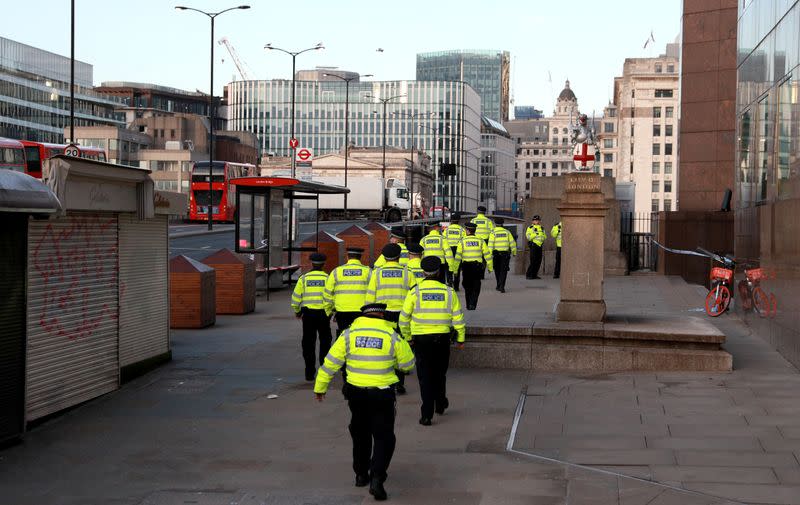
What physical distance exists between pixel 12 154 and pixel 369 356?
36.6 meters

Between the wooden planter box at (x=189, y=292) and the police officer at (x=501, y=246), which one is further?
the police officer at (x=501, y=246)

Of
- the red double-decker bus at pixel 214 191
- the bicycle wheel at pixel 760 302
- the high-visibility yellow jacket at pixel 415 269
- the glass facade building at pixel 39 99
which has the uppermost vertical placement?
the glass facade building at pixel 39 99

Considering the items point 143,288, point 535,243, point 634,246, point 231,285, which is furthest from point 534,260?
point 143,288

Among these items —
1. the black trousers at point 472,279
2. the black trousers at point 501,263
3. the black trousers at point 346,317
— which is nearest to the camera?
the black trousers at point 346,317

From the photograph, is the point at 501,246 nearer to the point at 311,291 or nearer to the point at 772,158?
the point at 772,158

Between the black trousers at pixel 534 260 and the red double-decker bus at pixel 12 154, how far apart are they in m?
21.2

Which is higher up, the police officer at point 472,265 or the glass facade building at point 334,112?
the glass facade building at point 334,112

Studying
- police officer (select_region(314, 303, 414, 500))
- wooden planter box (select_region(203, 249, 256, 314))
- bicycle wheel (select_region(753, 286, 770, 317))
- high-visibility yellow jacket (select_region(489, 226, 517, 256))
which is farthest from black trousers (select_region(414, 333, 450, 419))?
high-visibility yellow jacket (select_region(489, 226, 517, 256))

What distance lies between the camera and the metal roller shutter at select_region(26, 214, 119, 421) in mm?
11156

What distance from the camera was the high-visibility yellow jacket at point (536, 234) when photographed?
2939 centimetres

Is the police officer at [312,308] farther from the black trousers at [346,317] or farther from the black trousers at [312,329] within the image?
the black trousers at [346,317]

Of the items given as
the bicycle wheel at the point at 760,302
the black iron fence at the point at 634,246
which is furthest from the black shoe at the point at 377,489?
the black iron fence at the point at 634,246

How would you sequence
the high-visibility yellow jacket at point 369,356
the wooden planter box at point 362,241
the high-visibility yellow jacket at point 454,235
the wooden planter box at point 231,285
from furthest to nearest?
the wooden planter box at point 362,241 < the high-visibility yellow jacket at point 454,235 < the wooden planter box at point 231,285 < the high-visibility yellow jacket at point 369,356

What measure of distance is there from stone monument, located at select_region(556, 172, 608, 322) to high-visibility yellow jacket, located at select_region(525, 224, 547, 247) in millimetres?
14050
